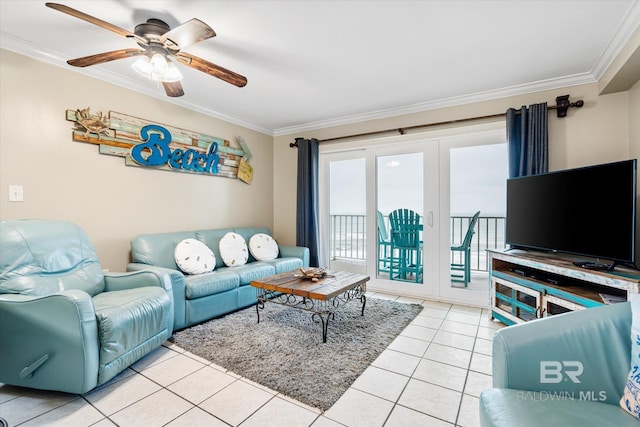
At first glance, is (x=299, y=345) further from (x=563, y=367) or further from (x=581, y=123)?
(x=581, y=123)

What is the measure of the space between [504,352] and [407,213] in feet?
8.88

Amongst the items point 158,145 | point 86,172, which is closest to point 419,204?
point 158,145

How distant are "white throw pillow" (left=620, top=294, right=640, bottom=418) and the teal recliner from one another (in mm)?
2471

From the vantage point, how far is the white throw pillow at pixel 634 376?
1002mm

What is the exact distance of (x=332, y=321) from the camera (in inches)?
112

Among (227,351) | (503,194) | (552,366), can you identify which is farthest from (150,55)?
(503,194)

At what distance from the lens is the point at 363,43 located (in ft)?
7.58

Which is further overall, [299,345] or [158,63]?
[299,345]

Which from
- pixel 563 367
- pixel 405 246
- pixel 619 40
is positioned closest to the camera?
pixel 563 367

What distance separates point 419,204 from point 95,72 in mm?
3720

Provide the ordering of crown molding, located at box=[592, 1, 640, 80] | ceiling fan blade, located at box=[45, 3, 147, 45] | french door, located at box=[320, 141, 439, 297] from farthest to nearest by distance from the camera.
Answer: french door, located at box=[320, 141, 439, 297]
crown molding, located at box=[592, 1, 640, 80]
ceiling fan blade, located at box=[45, 3, 147, 45]

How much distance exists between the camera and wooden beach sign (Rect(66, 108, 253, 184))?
273 centimetres

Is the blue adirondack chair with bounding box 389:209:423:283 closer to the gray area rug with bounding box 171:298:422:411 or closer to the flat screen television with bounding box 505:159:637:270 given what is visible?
the gray area rug with bounding box 171:298:422:411

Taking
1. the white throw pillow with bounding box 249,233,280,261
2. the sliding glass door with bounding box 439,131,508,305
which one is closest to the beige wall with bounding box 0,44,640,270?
the sliding glass door with bounding box 439,131,508,305
